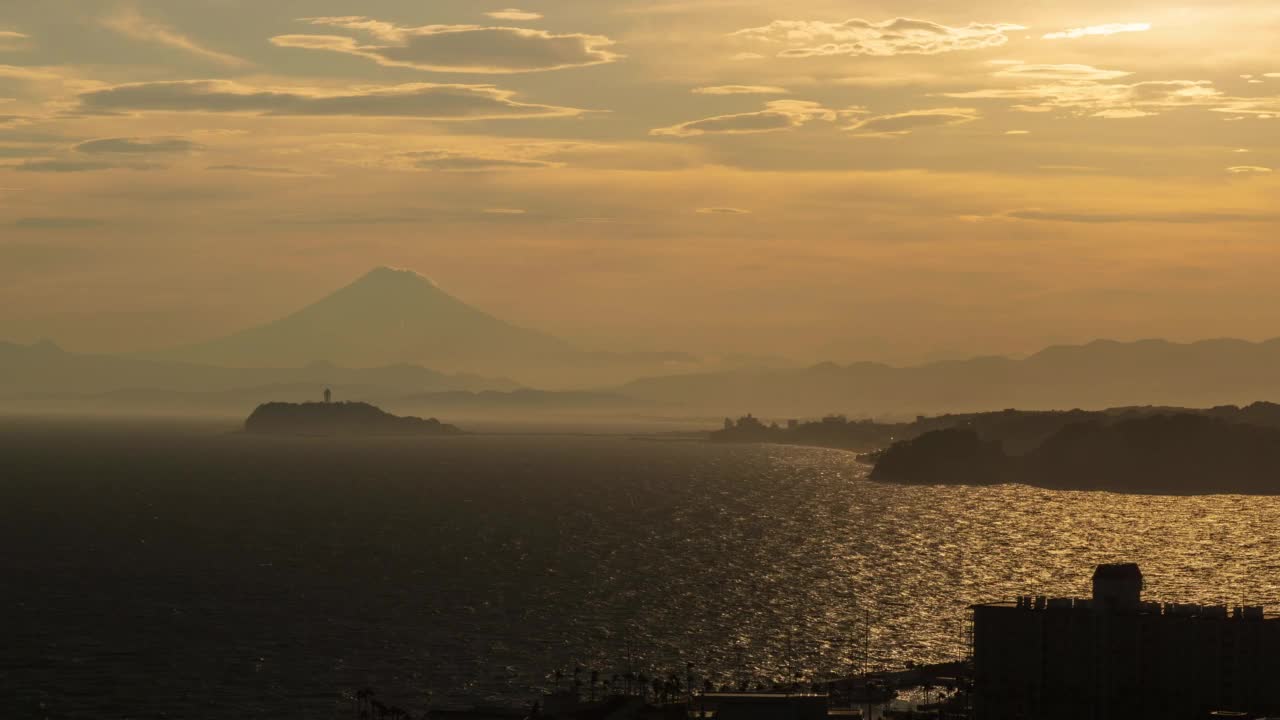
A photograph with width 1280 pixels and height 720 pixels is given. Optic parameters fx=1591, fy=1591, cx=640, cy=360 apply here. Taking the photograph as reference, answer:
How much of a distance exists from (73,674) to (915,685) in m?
73.0

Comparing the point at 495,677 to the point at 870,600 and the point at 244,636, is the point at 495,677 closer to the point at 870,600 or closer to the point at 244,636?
the point at 244,636

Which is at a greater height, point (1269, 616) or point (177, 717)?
point (1269, 616)

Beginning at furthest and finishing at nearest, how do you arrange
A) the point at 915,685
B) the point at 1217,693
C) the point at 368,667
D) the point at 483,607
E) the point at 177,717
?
the point at 483,607
the point at 368,667
the point at 915,685
the point at 177,717
the point at 1217,693

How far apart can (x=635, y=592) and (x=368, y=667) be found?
52.7 meters

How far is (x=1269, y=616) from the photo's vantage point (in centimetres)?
12075

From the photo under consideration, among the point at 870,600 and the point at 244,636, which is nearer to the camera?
the point at 244,636

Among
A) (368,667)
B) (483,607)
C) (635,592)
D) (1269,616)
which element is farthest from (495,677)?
(1269,616)

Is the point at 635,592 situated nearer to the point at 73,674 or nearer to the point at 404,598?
the point at 404,598

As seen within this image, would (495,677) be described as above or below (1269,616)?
below

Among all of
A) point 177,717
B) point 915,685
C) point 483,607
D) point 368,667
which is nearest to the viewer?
point 177,717

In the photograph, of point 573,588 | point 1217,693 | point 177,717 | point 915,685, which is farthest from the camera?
point 573,588

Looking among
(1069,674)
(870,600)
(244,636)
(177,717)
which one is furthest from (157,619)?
(1069,674)

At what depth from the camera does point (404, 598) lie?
186 m

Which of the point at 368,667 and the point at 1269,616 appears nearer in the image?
the point at 1269,616
